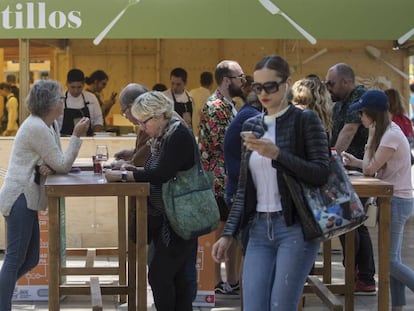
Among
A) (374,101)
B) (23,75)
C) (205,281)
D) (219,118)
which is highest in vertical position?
(23,75)

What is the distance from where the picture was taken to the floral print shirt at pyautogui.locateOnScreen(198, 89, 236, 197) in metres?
6.57

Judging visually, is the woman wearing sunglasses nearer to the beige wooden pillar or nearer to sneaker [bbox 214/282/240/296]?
sneaker [bbox 214/282/240/296]

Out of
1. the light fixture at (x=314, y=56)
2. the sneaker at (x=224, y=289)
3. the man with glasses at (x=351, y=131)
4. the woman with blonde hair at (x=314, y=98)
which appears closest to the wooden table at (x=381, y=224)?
the woman with blonde hair at (x=314, y=98)

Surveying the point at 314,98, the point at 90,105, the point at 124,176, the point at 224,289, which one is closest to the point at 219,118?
the point at 314,98

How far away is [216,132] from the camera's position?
6.59m

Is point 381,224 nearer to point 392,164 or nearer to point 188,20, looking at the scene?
point 392,164

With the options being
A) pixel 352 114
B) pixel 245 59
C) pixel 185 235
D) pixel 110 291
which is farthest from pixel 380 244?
pixel 245 59

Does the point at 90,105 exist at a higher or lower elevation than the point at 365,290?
higher

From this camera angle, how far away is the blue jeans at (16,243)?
17.5 feet

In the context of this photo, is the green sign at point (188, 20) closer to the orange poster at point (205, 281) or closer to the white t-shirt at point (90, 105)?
the white t-shirt at point (90, 105)

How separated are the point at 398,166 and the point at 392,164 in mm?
41

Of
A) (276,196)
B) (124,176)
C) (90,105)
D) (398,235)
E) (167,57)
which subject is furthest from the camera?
(167,57)

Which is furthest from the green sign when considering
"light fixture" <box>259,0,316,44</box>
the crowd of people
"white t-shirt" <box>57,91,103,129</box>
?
"white t-shirt" <box>57,91,103,129</box>

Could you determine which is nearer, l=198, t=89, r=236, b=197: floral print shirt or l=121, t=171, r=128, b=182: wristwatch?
l=121, t=171, r=128, b=182: wristwatch
